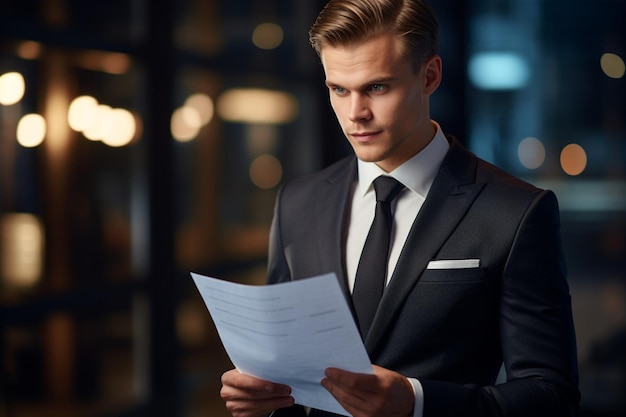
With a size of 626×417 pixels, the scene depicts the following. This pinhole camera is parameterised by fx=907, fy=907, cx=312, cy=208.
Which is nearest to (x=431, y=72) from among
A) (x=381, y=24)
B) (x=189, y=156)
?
(x=381, y=24)

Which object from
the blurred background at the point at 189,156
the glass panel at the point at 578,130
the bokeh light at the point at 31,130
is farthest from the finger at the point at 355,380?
the glass panel at the point at 578,130

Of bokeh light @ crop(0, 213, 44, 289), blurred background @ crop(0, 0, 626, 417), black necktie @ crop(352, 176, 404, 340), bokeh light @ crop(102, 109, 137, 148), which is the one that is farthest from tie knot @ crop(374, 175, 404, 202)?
bokeh light @ crop(102, 109, 137, 148)

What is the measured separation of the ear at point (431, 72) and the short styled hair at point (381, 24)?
1 cm

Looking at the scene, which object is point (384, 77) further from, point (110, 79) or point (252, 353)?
point (110, 79)

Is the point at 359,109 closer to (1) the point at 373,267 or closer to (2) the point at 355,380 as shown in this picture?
(1) the point at 373,267

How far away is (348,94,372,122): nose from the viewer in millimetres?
1509

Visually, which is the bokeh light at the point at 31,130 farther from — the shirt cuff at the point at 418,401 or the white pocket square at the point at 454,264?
the shirt cuff at the point at 418,401

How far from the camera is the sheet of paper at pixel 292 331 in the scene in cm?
135

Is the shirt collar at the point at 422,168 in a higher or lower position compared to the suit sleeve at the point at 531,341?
higher

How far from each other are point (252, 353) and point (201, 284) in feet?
0.46

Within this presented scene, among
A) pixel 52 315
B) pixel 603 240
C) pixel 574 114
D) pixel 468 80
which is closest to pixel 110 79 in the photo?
pixel 52 315

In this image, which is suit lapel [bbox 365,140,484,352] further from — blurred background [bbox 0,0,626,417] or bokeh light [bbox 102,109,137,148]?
bokeh light [bbox 102,109,137,148]

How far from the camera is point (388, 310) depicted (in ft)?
5.13

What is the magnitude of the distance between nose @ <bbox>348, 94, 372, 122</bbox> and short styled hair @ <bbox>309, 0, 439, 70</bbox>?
3.8 inches
